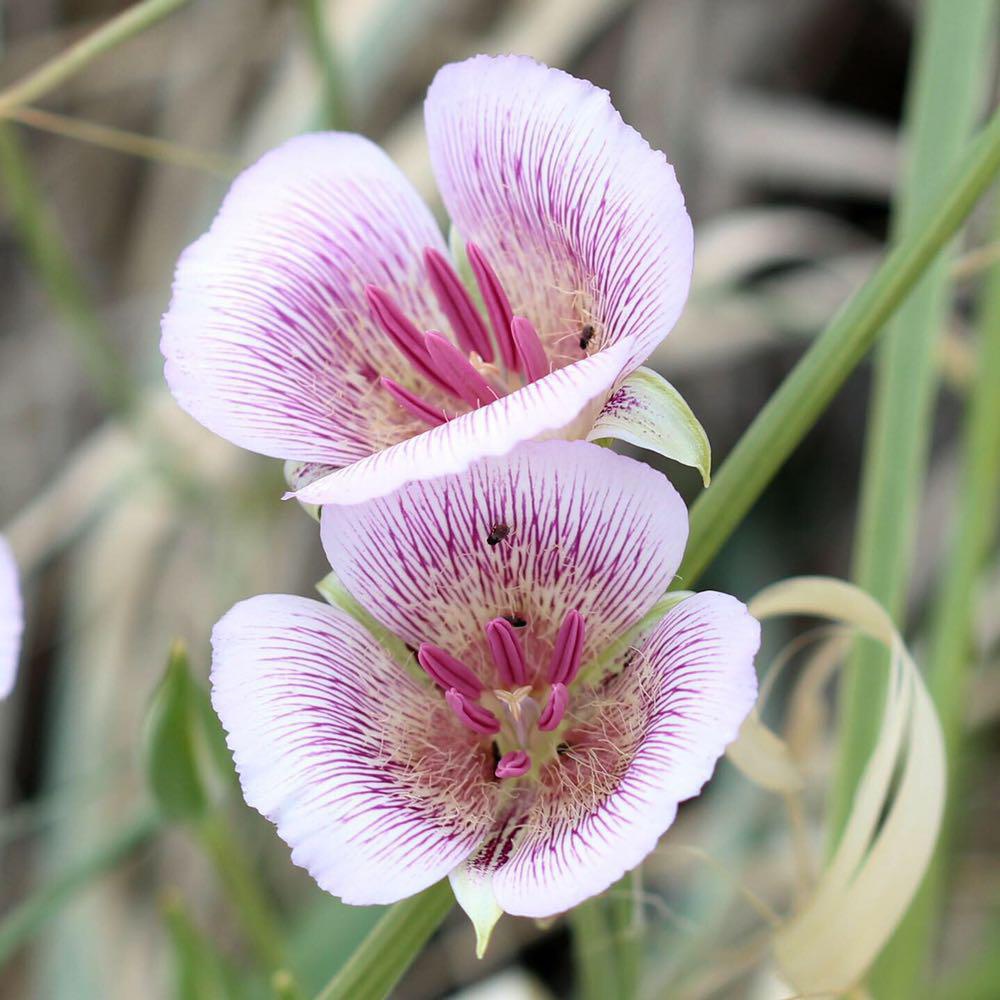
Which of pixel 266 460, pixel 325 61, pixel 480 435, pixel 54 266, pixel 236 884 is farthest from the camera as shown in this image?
pixel 266 460

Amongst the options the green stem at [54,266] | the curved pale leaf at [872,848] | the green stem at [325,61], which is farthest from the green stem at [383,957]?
the green stem at [54,266]

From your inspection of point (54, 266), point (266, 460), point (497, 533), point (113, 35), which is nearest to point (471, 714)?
point (497, 533)

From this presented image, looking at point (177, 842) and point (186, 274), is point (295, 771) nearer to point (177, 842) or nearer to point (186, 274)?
point (186, 274)

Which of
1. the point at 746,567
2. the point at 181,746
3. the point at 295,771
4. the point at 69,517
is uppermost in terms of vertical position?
the point at 295,771

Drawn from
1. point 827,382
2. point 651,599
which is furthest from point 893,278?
point 651,599

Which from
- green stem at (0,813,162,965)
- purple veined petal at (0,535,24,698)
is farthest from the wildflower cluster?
green stem at (0,813,162,965)

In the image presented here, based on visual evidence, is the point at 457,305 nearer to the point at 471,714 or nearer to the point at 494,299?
the point at 494,299
